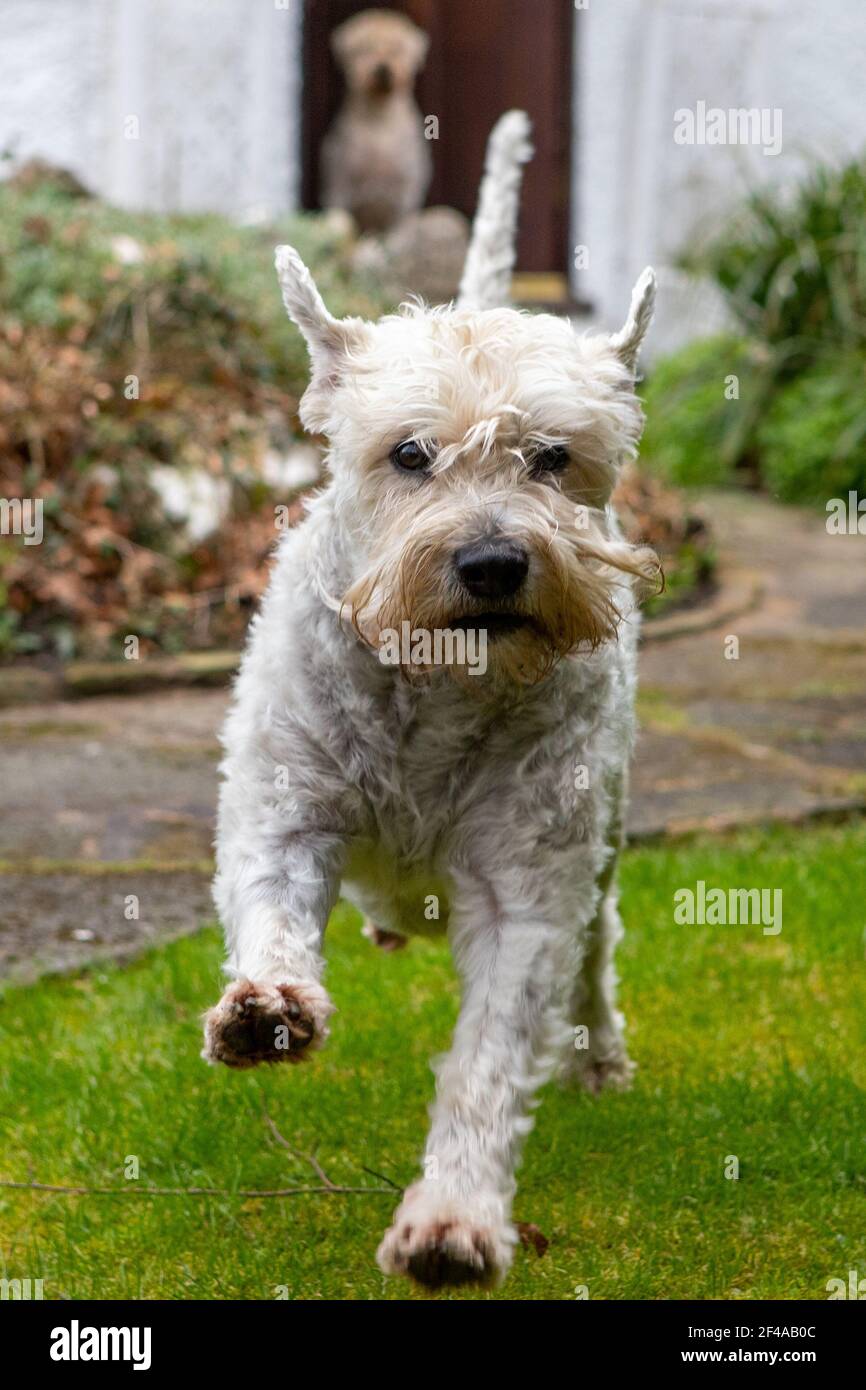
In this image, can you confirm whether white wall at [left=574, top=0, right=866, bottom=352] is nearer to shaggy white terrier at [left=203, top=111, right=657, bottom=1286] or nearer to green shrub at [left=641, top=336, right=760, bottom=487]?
green shrub at [left=641, top=336, right=760, bottom=487]

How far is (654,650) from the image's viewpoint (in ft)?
26.3

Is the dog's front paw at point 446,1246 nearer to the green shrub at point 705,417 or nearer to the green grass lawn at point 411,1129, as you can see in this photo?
the green grass lawn at point 411,1129

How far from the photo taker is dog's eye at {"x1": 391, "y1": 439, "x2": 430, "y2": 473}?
3066 mm

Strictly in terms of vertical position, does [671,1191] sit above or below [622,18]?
below

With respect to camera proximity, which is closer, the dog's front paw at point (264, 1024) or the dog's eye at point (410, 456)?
the dog's front paw at point (264, 1024)

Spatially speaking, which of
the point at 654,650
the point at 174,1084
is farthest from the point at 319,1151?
the point at 654,650

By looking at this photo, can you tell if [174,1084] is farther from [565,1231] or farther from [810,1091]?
[810,1091]

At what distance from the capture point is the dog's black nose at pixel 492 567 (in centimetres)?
292

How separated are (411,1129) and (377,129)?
10349 mm

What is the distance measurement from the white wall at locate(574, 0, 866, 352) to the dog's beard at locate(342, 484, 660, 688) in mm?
10947

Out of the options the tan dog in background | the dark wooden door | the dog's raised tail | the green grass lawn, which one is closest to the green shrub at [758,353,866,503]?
the dark wooden door

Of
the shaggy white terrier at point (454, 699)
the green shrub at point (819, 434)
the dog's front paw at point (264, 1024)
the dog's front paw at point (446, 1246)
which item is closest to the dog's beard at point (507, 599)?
the shaggy white terrier at point (454, 699)
